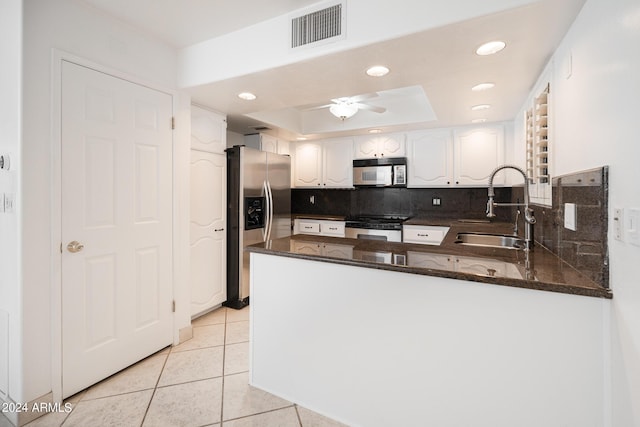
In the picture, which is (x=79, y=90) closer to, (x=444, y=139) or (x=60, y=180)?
(x=60, y=180)

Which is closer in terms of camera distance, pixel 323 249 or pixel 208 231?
pixel 323 249

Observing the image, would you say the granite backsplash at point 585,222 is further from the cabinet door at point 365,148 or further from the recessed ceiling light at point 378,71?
the cabinet door at point 365,148

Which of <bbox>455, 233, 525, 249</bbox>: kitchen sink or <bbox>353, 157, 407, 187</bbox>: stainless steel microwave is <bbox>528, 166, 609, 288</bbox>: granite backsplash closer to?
<bbox>455, 233, 525, 249</bbox>: kitchen sink

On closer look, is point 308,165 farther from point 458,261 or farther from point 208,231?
point 458,261

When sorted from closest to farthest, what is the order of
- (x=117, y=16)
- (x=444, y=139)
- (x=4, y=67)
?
(x=4, y=67) → (x=117, y=16) → (x=444, y=139)

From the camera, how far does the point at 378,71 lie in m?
2.05

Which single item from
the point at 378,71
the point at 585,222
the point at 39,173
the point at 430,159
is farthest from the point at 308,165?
the point at 585,222

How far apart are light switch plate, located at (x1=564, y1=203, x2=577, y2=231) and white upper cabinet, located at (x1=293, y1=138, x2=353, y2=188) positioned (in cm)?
318

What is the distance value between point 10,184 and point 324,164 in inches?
141

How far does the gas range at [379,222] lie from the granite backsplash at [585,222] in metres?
2.30

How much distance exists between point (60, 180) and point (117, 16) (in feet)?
3.70

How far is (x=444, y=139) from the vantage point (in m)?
3.95

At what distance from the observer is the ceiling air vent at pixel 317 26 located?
176 cm

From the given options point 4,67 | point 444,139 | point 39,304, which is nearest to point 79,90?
point 4,67
